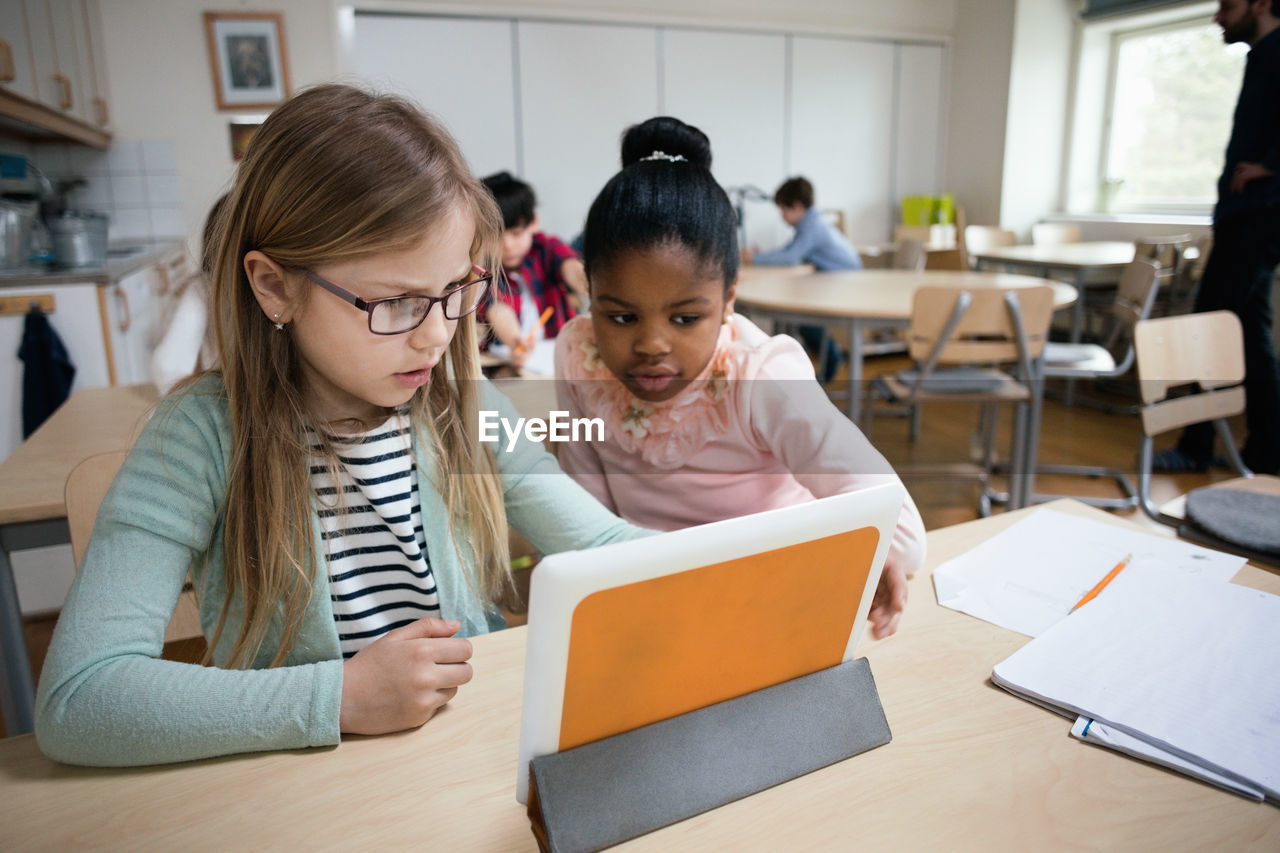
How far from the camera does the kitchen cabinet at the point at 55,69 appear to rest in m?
2.83

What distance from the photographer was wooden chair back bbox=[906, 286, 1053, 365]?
2301mm

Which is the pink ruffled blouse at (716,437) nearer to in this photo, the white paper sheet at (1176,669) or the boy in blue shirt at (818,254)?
the white paper sheet at (1176,669)

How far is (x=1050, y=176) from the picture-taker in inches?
208

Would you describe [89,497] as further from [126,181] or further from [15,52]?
[126,181]

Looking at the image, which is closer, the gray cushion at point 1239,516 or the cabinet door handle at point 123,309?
the gray cushion at point 1239,516

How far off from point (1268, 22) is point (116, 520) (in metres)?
3.50

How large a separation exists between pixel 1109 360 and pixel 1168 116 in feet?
9.55

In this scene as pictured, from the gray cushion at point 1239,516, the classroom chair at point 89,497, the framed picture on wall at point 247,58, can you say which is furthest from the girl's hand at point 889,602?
the framed picture on wall at point 247,58

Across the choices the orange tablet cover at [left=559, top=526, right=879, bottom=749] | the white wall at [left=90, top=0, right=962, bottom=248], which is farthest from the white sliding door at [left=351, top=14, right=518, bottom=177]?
the orange tablet cover at [left=559, top=526, right=879, bottom=749]

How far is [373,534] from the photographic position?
0.82 metres

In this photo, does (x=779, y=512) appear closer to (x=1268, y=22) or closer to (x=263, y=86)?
(x=1268, y=22)

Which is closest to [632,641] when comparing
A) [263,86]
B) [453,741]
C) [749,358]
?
[453,741]

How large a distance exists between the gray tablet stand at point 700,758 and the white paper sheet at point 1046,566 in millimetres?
249

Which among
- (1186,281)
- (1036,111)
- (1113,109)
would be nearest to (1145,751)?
(1186,281)
